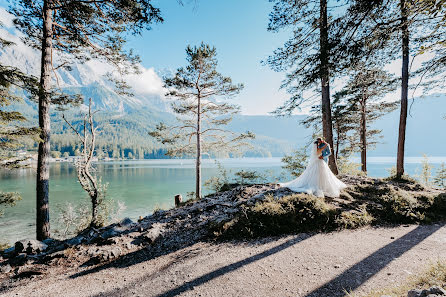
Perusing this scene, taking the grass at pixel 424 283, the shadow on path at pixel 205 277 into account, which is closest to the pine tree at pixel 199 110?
the shadow on path at pixel 205 277

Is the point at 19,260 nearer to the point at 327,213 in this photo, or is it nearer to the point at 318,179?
the point at 327,213

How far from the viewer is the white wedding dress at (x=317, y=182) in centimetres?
649

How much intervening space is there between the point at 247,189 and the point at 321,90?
5908mm

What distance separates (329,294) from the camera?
9.07 ft

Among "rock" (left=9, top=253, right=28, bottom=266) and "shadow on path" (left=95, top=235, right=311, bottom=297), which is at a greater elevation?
"shadow on path" (left=95, top=235, right=311, bottom=297)

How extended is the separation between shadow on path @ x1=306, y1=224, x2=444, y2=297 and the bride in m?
2.21

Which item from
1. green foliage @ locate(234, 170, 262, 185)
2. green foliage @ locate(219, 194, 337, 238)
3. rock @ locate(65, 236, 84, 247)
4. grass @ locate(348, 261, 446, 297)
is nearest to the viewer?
grass @ locate(348, 261, 446, 297)

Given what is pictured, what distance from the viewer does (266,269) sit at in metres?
3.47

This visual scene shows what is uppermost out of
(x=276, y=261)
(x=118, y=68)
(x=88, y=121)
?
(x=118, y=68)

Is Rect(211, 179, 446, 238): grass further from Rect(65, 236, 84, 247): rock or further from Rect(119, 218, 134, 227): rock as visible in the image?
Rect(65, 236, 84, 247): rock

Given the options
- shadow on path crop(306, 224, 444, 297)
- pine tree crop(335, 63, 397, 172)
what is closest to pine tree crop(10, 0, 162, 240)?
shadow on path crop(306, 224, 444, 297)

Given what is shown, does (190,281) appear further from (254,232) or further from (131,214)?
(131,214)

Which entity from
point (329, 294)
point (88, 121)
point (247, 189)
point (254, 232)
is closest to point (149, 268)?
→ point (254, 232)

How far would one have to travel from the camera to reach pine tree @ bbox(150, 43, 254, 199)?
13.0m
